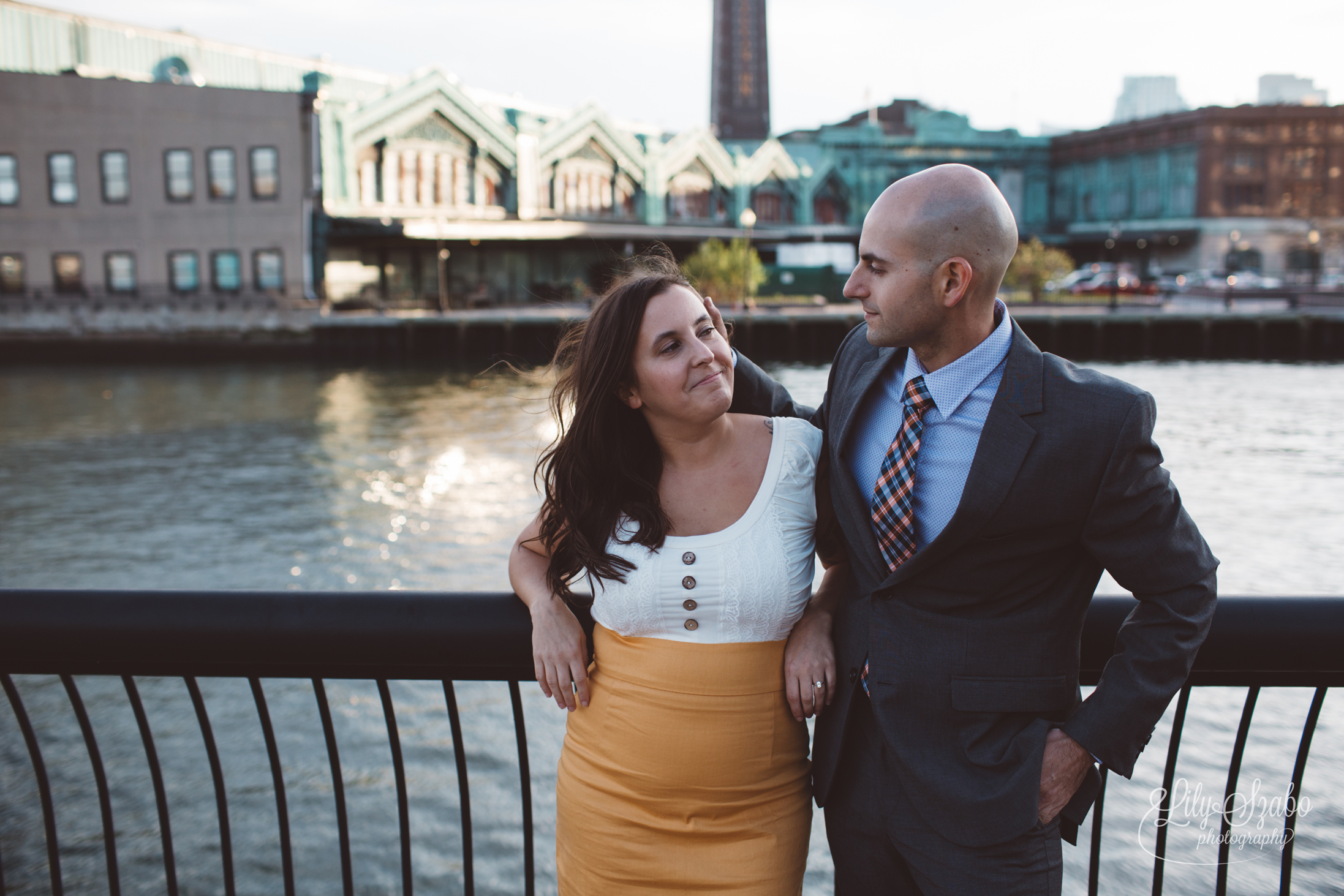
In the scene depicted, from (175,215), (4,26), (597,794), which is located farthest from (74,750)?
(4,26)

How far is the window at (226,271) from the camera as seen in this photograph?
38688mm

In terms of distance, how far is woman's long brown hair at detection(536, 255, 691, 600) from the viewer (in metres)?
2.38

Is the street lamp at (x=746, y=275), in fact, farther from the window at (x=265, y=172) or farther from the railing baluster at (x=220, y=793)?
the railing baluster at (x=220, y=793)

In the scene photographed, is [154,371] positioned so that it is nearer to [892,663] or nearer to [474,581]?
[474,581]

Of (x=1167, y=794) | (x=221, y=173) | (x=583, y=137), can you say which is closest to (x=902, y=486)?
(x=1167, y=794)

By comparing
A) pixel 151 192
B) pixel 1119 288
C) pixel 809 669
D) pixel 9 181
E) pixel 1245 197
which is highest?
pixel 1245 197

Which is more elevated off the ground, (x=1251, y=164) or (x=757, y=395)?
(x=1251, y=164)

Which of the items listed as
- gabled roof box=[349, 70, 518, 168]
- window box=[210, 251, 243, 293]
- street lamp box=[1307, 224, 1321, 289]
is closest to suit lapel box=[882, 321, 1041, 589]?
window box=[210, 251, 243, 293]

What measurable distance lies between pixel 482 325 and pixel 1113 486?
35808mm

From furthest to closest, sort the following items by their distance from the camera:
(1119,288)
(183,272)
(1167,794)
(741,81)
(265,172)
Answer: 1. (741,81)
2. (1119,288)
3. (183,272)
4. (265,172)
5. (1167,794)

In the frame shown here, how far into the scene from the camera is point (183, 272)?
39.0 m

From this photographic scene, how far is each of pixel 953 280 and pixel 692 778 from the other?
116 cm

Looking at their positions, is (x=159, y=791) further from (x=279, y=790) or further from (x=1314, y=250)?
(x=1314, y=250)

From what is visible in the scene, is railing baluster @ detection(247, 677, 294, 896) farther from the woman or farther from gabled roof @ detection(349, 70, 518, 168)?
gabled roof @ detection(349, 70, 518, 168)
